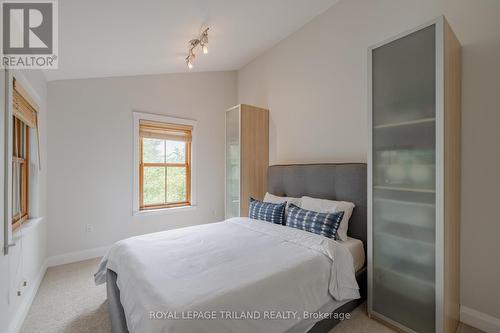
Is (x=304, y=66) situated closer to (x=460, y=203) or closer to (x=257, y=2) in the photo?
(x=257, y=2)

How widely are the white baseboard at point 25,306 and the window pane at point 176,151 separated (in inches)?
86.8

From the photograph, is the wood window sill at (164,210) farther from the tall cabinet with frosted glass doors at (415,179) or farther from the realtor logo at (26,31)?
the tall cabinet with frosted glass doors at (415,179)

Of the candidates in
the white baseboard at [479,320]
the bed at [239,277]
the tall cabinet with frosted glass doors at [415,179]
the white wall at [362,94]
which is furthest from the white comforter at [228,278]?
the white wall at [362,94]

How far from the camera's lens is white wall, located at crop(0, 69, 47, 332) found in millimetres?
1622

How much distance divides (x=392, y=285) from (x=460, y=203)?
0.92 meters

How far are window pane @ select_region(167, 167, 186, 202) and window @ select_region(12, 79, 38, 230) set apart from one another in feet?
6.06

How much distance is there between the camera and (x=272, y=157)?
3893mm

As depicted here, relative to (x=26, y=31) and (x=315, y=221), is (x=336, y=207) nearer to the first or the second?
(x=315, y=221)

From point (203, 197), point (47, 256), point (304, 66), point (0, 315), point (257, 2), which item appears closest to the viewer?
point (0, 315)

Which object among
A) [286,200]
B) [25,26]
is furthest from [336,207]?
[25,26]

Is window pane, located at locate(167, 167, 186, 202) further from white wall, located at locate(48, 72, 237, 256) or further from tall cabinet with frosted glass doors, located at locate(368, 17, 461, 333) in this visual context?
tall cabinet with frosted glass doors, located at locate(368, 17, 461, 333)

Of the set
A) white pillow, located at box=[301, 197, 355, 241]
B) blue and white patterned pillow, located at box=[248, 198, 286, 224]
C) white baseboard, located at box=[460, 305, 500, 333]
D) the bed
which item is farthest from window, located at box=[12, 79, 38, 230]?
white baseboard, located at box=[460, 305, 500, 333]

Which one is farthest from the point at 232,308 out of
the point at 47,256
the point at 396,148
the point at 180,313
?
the point at 47,256

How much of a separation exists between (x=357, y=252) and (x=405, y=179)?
828mm
